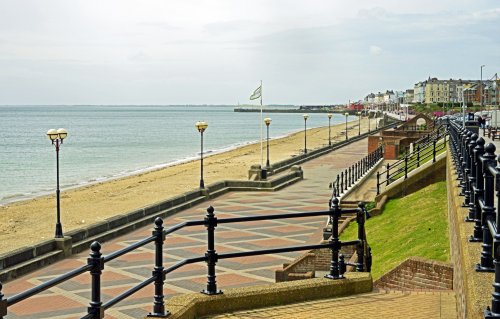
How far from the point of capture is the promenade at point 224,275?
6.64 metres

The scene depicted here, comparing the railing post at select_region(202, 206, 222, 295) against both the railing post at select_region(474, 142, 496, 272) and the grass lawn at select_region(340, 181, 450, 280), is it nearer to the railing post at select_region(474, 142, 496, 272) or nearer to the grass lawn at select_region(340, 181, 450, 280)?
the railing post at select_region(474, 142, 496, 272)

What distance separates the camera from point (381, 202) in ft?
59.4

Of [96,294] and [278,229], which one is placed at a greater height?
[96,294]

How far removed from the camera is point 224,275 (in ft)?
42.4

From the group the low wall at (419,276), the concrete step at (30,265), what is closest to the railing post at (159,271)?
the low wall at (419,276)

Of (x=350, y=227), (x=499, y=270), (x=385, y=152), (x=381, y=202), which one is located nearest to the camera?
(x=499, y=270)

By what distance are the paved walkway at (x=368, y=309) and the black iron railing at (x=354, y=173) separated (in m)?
13.0

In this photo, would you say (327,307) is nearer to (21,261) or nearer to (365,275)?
(365,275)

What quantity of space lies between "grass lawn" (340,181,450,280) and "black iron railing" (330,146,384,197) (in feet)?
11.7

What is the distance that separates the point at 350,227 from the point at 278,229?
2681mm

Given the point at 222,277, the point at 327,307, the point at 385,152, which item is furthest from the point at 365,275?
the point at 385,152

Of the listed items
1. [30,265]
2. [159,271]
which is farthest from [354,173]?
[159,271]

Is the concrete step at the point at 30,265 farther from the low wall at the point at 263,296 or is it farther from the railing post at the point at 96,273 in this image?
the railing post at the point at 96,273

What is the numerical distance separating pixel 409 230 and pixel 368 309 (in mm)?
6824
